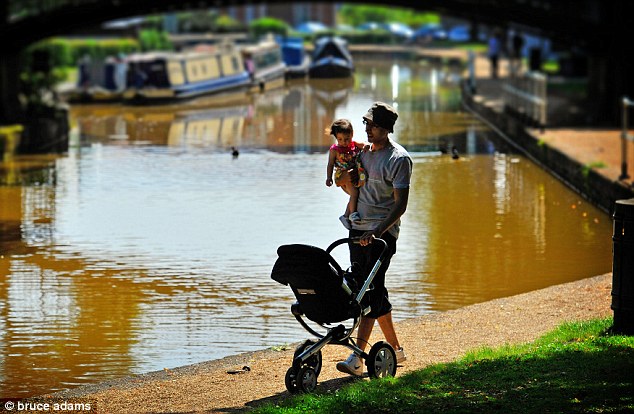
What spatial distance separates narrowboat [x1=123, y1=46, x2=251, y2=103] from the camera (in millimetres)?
39656

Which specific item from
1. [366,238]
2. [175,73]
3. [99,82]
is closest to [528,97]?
[175,73]

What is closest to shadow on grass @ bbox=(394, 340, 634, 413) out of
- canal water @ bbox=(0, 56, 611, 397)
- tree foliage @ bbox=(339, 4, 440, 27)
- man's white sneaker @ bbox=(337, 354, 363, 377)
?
man's white sneaker @ bbox=(337, 354, 363, 377)

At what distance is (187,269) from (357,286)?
6.23 m

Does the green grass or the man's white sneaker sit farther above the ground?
the green grass

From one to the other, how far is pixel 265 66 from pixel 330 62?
2.45m

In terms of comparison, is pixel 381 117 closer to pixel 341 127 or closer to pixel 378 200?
pixel 341 127

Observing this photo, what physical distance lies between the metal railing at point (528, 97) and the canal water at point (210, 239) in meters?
1.15

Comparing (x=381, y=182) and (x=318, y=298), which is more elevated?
(x=381, y=182)

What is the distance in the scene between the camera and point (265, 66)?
4769 centimetres

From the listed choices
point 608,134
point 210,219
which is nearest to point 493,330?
point 210,219

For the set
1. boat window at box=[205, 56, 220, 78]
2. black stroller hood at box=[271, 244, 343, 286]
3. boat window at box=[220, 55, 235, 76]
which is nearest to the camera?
black stroller hood at box=[271, 244, 343, 286]

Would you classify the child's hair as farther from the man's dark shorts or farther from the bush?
the bush

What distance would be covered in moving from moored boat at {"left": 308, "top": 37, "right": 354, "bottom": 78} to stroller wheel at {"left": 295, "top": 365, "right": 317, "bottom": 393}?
3966 cm

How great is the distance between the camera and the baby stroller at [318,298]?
8.07 metres
